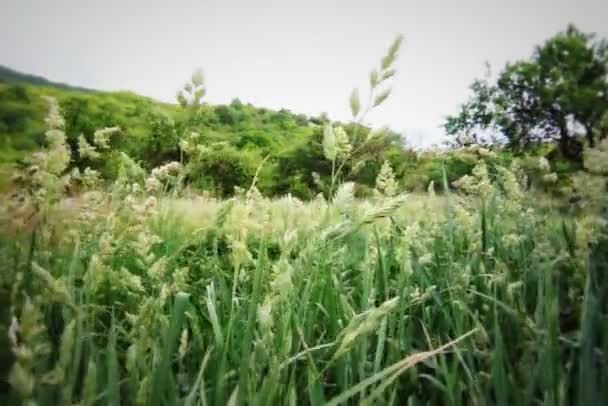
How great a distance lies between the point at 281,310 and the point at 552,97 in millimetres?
3401

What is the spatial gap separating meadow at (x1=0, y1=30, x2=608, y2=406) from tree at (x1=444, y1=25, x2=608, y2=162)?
113cm

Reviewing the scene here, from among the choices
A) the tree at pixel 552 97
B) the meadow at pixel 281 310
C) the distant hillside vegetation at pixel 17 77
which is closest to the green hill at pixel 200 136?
the distant hillside vegetation at pixel 17 77

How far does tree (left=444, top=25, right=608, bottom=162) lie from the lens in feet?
7.77

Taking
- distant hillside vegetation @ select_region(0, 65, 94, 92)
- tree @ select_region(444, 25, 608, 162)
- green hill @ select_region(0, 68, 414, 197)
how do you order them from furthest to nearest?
tree @ select_region(444, 25, 608, 162)
green hill @ select_region(0, 68, 414, 197)
distant hillside vegetation @ select_region(0, 65, 94, 92)

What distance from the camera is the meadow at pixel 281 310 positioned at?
0.43 m

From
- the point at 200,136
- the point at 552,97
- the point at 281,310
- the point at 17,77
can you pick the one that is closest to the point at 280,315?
the point at 281,310

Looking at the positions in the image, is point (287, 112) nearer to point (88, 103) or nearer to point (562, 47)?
point (88, 103)

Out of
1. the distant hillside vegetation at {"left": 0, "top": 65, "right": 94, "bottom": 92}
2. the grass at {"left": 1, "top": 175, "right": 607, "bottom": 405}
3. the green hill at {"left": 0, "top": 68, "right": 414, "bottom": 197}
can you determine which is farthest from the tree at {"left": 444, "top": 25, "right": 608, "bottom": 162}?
the distant hillside vegetation at {"left": 0, "top": 65, "right": 94, "bottom": 92}

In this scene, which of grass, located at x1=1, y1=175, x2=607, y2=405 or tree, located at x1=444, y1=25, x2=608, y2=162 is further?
tree, located at x1=444, y1=25, x2=608, y2=162

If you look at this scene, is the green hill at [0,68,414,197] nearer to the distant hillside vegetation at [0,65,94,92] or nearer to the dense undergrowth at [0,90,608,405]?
the distant hillside vegetation at [0,65,94,92]

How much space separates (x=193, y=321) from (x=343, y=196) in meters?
0.47

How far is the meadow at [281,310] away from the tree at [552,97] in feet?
3.70

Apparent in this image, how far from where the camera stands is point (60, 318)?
2.71 ft

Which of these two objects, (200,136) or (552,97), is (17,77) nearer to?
(200,136)
